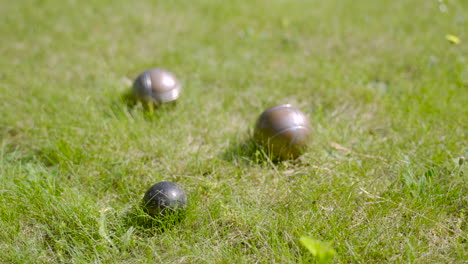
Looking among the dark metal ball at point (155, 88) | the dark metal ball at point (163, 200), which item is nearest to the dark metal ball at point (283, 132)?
the dark metal ball at point (163, 200)

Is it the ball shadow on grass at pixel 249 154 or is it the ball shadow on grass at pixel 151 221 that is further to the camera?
the ball shadow on grass at pixel 249 154

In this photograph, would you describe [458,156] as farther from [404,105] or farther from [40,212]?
[40,212]

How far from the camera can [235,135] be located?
4.03 m

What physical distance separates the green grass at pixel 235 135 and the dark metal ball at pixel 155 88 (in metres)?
0.15

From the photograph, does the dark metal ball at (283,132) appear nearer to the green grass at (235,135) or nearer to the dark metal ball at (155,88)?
the green grass at (235,135)

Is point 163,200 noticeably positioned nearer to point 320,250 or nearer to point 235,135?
point 320,250

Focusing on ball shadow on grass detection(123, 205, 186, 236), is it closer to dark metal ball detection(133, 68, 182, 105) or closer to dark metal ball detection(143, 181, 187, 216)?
dark metal ball detection(143, 181, 187, 216)

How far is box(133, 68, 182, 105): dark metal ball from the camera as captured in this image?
424 cm

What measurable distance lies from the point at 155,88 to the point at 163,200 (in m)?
1.72

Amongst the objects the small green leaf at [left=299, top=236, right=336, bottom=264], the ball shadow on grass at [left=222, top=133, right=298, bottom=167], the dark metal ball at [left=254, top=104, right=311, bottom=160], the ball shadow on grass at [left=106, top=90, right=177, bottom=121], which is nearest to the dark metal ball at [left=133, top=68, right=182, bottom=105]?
the ball shadow on grass at [left=106, top=90, right=177, bottom=121]

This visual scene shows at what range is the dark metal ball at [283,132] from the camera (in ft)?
11.4

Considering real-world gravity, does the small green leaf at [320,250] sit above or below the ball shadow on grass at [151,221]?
above

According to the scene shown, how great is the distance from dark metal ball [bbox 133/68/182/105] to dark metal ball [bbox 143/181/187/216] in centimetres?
150

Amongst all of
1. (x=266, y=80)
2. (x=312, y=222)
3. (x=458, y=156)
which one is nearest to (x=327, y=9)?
(x=266, y=80)
